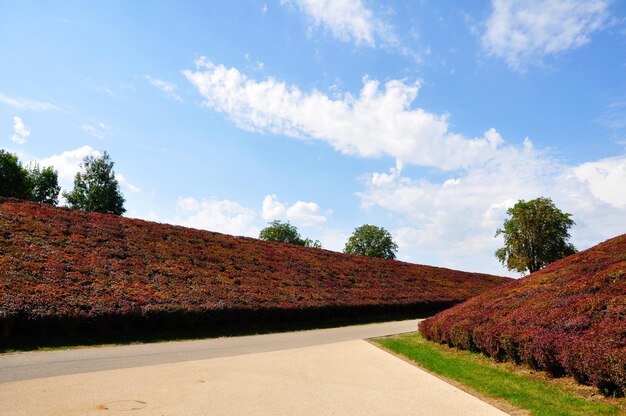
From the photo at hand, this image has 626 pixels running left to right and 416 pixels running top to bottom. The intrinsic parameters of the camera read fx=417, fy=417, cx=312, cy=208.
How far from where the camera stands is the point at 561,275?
1498cm

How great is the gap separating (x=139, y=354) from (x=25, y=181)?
4683 centimetres

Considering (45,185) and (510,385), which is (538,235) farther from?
(45,185)

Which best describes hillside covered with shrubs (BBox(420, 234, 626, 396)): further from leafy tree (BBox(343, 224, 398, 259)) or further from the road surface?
leafy tree (BBox(343, 224, 398, 259))

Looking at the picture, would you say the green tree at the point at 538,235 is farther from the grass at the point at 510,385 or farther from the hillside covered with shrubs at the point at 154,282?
the grass at the point at 510,385

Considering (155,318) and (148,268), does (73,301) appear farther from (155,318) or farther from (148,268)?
→ (148,268)

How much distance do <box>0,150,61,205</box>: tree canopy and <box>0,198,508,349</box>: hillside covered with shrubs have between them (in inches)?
1193

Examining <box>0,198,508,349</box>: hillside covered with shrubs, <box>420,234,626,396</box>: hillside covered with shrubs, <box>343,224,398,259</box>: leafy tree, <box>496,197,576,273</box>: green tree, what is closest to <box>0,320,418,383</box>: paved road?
<box>0,198,508,349</box>: hillside covered with shrubs

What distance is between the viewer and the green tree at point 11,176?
4478 cm

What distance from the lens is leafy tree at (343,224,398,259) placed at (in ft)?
247

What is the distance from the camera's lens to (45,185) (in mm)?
54406

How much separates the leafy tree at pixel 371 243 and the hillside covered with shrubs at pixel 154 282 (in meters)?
42.6

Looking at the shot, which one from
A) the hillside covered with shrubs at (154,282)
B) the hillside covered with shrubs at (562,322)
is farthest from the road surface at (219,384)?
the hillside covered with shrubs at (562,322)

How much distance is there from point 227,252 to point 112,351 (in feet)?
46.7

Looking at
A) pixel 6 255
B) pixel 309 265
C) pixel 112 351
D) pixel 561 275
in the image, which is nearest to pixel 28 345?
pixel 112 351
